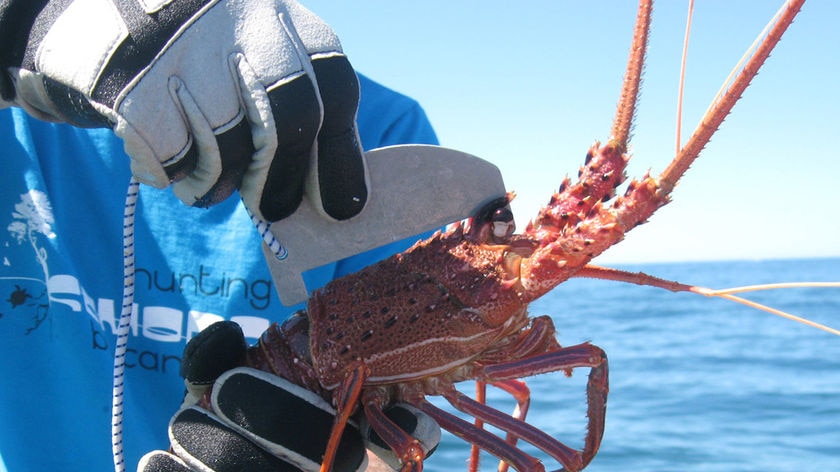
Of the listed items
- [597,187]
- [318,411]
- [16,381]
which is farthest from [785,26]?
[16,381]

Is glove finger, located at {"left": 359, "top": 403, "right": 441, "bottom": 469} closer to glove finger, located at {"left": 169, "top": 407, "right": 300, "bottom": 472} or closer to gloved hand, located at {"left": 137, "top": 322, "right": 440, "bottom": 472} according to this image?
gloved hand, located at {"left": 137, "top": 322, "right": 440, "bottom": 472}

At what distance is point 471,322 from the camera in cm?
188

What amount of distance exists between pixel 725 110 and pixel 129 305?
4.90 feet

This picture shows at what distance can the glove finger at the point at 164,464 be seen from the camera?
164 centimetres

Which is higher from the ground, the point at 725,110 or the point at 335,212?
the point at 725,110


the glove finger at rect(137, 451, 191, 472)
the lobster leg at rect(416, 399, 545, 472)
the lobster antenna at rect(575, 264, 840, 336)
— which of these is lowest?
the glove finger at rect(137, 451, 191, 472)

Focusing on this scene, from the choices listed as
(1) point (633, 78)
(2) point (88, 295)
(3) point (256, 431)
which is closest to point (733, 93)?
(1) point (633, 78)

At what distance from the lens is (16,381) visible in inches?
92.0

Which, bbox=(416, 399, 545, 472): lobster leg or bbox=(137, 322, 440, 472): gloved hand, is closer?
bbox=(137, 322, 440, 472): gloved hand

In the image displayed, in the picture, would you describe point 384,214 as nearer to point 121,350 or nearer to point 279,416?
point 279,416

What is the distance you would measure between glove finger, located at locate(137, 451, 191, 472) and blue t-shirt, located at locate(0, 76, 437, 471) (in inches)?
28.7

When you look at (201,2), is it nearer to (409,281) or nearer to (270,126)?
(270,126)

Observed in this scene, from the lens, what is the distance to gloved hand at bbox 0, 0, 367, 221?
4.48 feet

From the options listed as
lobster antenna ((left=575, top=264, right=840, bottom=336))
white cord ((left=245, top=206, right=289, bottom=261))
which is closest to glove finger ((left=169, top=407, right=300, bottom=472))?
white cord ((left=245, top=206, right=289, bottom=261))
